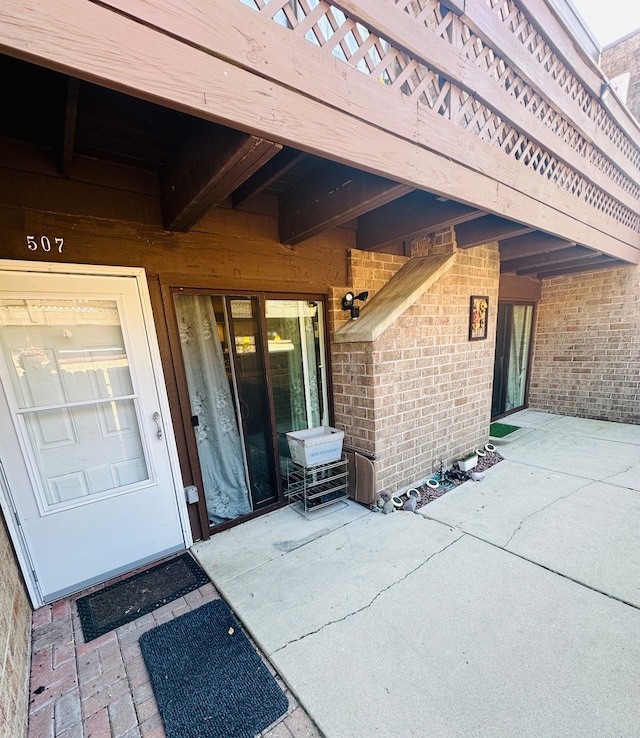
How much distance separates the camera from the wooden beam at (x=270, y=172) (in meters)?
1.69

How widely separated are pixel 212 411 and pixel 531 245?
12.6 ft

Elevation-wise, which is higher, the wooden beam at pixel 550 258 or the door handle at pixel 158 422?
the wooden beam at pixel 550 258

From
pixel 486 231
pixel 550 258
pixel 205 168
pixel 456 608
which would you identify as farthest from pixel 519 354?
pixel 205 168

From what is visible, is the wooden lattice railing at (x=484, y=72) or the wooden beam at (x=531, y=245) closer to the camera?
the wooden lattice railing at (x=484, y=72)

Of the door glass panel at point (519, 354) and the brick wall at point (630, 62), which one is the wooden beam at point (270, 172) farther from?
the brick wall at point (630, 62)

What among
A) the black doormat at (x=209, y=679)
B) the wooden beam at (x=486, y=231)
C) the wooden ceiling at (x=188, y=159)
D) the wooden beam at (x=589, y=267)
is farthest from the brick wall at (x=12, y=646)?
the wooden beam at (x=589, y=267)

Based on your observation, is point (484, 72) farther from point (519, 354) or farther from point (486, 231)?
point (519, 354)

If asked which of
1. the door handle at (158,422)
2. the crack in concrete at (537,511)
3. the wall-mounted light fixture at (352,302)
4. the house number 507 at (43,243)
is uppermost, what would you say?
the house number 507 at (43,243)

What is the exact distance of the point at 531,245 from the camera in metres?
3.42

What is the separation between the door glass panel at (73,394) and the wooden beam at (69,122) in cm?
76

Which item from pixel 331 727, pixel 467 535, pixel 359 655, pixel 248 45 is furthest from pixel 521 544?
pixel 248 45

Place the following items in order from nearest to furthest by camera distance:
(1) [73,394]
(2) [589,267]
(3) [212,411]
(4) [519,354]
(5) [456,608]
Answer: (5) [456,608] → (1) [73,394] → (3) [212,411] → (2) [589,267] → (4) [519,354]

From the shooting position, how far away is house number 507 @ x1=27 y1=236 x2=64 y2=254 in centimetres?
170

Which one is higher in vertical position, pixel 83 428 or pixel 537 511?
pixel 83 428
